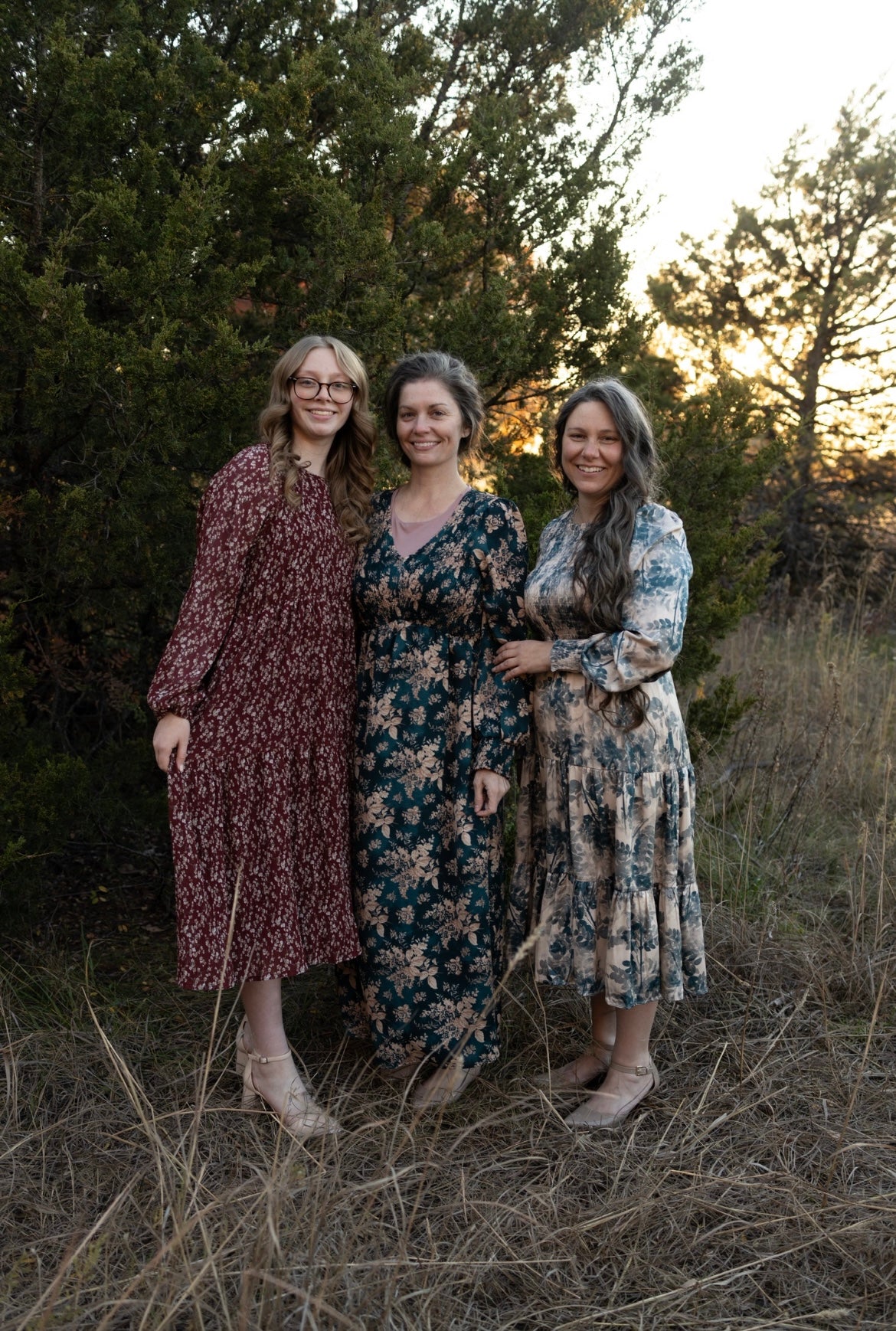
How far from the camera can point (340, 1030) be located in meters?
3.33

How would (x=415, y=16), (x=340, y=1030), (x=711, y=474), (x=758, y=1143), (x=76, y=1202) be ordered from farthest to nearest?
(x=415, y=16)
(x=711, y=474)
(x=340, y=1030)
(x=758, y=1143)
(x=76, y=1202)

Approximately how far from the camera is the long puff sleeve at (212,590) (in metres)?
2.59

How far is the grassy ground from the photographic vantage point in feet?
6.55

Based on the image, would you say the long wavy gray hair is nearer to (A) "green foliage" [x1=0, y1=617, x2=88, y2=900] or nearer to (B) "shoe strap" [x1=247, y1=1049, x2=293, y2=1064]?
(B) "shoe strap" [x1=247, y1=1049, x2=293, y2=1064]

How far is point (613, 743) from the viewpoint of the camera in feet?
8.89

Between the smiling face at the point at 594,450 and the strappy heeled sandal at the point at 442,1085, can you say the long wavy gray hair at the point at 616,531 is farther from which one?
the strappy heeled sandal at the point at 442,1085

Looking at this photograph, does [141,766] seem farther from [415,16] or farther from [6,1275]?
[415,16]

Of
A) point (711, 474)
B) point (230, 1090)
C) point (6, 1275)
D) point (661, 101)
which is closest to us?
point (6, 1275)

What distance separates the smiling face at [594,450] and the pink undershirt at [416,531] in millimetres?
317

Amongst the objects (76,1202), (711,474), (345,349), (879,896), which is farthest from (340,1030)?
(711,474)

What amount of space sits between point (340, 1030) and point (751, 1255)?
4.78 ft

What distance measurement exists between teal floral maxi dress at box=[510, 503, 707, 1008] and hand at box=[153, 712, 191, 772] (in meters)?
0.92

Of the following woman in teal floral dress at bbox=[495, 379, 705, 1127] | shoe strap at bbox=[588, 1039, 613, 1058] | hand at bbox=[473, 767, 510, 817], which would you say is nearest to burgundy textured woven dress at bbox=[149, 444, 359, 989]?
hand at bbox=[473, 767, 510, 817]

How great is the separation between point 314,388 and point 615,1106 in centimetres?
205
